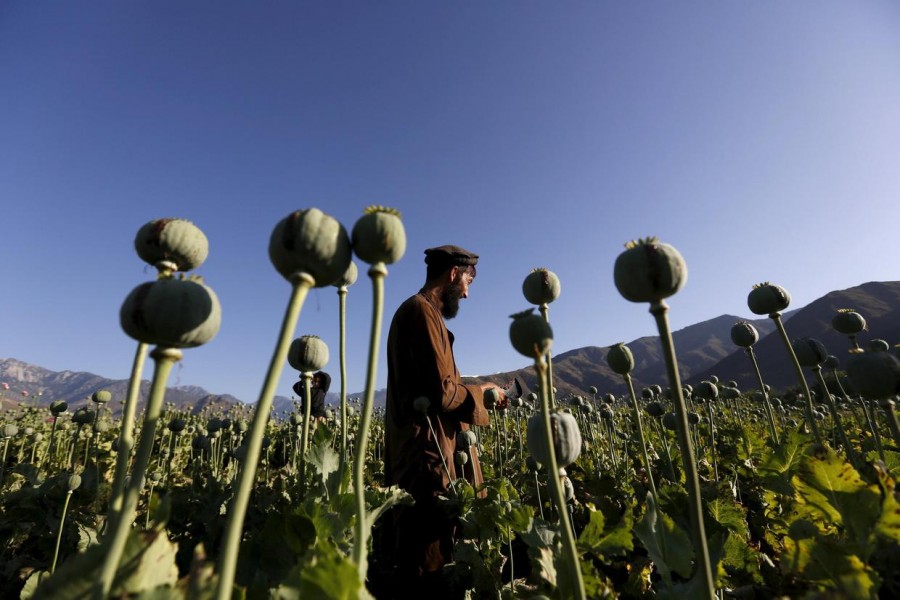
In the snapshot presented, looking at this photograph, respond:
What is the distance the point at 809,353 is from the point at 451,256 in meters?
2.73

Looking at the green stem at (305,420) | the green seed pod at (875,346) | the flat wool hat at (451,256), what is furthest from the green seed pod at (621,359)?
the flat wool hat at (451,256)

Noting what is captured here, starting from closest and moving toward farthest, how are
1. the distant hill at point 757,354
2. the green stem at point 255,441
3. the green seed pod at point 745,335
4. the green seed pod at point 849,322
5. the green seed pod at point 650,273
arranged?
1. the green stem at point 255,441
2. the green seed pod at point 650,273
3. the green seed pod at point 849,322
4. the green seed pod at point 745,335
5. the distant hill at point 757,354

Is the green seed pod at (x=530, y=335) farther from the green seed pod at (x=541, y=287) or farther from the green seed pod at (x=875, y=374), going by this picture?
the green seed pod at (x=875, y=374)

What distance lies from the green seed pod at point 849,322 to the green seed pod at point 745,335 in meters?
0.39

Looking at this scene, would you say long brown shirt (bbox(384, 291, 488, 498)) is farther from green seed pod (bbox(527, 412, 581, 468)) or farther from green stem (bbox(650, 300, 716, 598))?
green stem (bbox(650, 300, 716, 598))

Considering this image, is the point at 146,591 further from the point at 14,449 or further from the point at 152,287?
the point at 14,449

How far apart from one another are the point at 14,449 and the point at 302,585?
28.1 feet

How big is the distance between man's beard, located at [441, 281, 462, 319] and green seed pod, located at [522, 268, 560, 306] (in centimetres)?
248

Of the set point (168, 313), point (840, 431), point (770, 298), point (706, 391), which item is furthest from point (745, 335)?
point (168, 313)

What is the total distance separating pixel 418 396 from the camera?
3420 mm

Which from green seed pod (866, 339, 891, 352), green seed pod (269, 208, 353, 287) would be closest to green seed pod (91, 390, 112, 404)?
green seed pod (269, 208, 353, 287)

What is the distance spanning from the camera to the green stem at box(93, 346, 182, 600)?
2.41ft

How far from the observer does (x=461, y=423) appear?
152 inches

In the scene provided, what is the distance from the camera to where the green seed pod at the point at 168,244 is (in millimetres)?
1271
